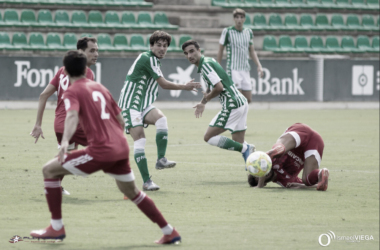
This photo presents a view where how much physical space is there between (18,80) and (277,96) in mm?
8258

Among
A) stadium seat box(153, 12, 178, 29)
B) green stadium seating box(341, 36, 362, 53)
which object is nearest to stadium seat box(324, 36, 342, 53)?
green stadium seating box(341, 36, 362, 53)

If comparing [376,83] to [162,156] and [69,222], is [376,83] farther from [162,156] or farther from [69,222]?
[69,222]

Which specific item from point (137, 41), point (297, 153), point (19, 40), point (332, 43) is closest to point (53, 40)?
point (19, 40)

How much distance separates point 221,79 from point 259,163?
1.67m

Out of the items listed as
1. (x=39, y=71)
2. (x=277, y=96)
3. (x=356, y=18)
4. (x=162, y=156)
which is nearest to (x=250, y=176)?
(x=162, y=156)

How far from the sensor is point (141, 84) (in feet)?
26.9

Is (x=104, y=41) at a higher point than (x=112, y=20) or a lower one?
lower

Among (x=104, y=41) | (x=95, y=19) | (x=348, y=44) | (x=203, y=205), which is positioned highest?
(x=95, y=19)

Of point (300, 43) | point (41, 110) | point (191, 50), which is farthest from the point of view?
point (300, 43)

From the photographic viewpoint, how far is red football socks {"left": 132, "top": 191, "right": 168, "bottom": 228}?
512 centimetres

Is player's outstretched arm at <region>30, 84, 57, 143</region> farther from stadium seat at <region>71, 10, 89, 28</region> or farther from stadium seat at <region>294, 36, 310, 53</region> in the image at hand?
stadium seat at <region>294, 36, 310, 53</region>

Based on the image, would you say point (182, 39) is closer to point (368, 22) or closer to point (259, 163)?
point (368, 22)

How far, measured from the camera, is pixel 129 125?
801cm

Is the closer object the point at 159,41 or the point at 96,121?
the point at 96,121
